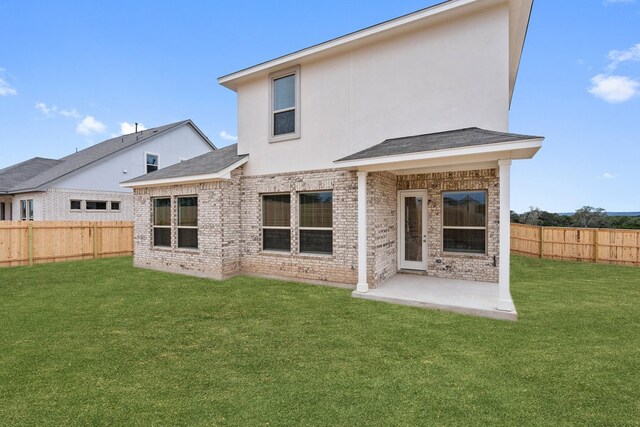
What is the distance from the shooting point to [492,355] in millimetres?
4086

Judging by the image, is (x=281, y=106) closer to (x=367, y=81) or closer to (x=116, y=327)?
(x=367, y=81)

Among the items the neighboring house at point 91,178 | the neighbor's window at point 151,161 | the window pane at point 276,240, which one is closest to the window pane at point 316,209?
the window pane at point 276,240

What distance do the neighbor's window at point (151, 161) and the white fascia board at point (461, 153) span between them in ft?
58.2

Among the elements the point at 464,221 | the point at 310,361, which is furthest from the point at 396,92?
the point at 310,361

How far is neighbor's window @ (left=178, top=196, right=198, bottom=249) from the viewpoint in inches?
373

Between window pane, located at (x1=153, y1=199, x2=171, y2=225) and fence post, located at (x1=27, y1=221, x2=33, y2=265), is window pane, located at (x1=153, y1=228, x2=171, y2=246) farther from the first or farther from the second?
fence post, located at (x1=27, y1=221, x2=33, y2=265)

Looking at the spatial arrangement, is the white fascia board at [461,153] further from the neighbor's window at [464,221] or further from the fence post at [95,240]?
the fence post at [95,240]

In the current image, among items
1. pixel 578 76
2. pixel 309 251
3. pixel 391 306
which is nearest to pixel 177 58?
pixel 309 251

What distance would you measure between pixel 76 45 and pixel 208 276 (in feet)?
45.4

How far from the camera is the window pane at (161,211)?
10055 millimetres

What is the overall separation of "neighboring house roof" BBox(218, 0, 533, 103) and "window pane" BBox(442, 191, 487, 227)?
406cm

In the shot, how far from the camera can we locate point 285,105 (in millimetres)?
8836

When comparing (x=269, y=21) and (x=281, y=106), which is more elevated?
(x=269, y=21)

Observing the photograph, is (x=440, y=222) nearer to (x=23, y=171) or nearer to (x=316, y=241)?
(x=316, y=241)
